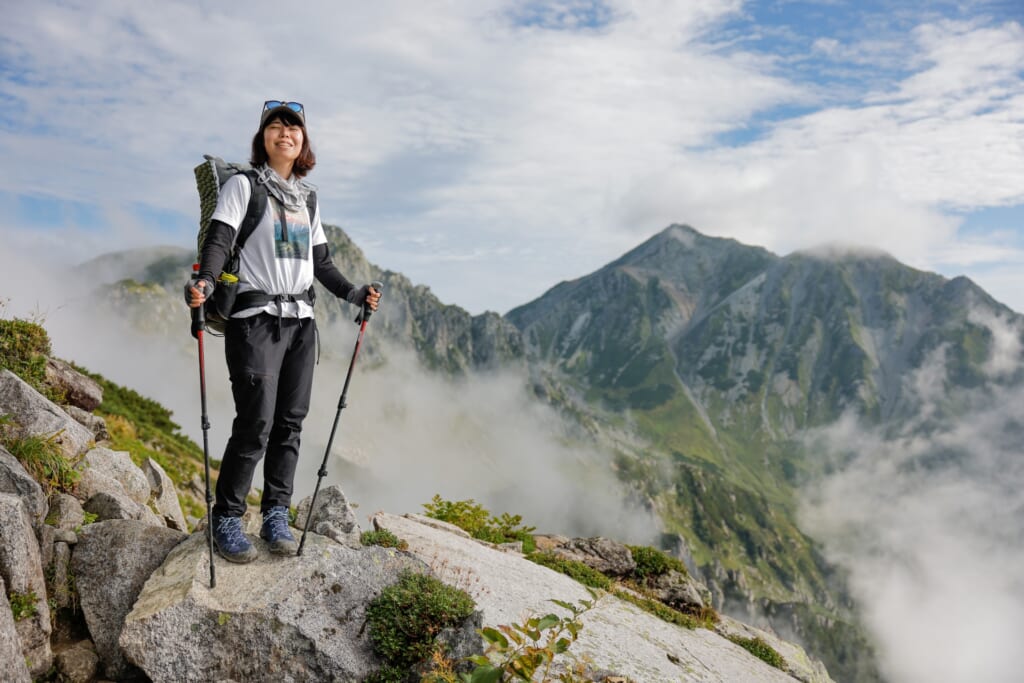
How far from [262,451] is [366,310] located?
235 centimetres

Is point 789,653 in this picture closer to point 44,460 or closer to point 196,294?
point 196,294

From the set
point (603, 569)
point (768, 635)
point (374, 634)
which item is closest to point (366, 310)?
point (374, 634)

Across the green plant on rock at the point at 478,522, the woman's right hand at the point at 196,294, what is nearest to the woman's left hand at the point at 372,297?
the woman's right hand at the point at 196,294

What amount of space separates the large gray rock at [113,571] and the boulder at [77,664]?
4.6 inches

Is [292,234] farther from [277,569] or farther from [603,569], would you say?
[603,569]

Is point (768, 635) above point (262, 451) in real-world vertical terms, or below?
below

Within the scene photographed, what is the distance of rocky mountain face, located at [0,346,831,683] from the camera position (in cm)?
674

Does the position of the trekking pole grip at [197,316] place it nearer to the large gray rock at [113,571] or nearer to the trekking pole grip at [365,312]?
the trekking pole grip at [365,312]

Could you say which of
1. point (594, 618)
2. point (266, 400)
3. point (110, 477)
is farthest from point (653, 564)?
point (110, 477)

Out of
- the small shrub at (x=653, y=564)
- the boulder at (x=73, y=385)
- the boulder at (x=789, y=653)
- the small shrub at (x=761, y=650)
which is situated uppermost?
the boulder at (x=73, y=385)

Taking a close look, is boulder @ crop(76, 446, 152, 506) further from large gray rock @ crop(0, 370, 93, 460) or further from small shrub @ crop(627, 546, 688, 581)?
small shrub @ crop(627, 546, 688, 581)

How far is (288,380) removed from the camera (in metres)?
8.15

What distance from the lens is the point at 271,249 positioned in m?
7.69

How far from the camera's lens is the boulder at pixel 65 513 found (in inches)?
320
